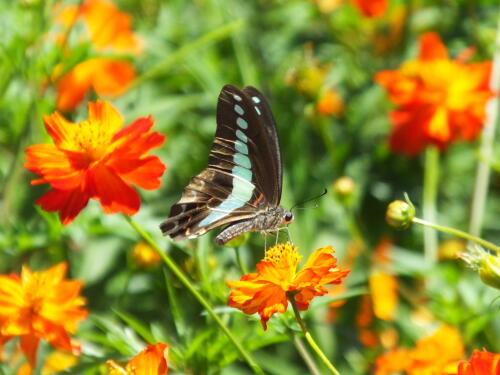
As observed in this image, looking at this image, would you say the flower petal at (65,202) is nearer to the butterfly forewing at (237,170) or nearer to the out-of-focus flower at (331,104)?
the butterfly forewing at (237,170)

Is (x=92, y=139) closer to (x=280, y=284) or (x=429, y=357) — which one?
(x=280, y=284)

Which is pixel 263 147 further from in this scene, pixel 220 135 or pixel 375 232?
pixel 375 232

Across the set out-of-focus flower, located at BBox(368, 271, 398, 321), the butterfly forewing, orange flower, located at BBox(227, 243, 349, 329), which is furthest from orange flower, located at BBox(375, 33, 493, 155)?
orange flower, located at BBox(227, 243, 349, 329)

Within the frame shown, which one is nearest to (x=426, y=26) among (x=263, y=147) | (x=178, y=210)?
(x=263, y=147)

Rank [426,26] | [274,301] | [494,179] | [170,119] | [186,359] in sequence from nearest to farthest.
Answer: [274,301] → [186,359] → [170,119] → [494,179] → [426,26]

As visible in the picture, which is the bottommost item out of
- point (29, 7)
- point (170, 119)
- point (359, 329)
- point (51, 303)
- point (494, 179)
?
point (359, 329)

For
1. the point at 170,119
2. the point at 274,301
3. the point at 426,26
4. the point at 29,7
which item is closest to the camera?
A: the point at 274,301

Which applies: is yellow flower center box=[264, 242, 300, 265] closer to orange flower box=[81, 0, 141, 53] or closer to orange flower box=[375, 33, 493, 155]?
orange flower box=[375, 33, 493, 155]

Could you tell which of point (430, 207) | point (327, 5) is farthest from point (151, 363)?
point (327, 5)
